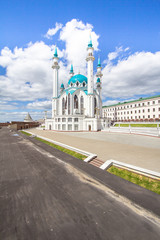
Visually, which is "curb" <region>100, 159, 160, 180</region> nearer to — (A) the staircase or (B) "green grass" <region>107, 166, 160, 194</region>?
(B) "green grass" <region>107, 166, 160, 194</region>

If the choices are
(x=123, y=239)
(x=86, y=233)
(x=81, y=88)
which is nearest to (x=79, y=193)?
(x=86, y=233)

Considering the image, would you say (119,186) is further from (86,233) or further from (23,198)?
(23,198)

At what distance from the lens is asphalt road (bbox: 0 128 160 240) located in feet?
12.1

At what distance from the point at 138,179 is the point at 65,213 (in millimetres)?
5303

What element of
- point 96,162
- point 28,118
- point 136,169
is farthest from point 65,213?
point 28,118

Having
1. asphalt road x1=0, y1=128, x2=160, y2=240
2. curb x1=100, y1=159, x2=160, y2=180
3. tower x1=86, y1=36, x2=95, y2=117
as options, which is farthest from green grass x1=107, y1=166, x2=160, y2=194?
tower x1=86, y1=36, x2=95, y2=117

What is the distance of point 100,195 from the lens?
573 centimetres

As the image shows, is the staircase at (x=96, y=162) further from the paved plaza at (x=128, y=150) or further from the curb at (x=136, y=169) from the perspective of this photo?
the curb at (x=136, y=169)

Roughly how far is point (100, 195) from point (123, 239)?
2292 mm

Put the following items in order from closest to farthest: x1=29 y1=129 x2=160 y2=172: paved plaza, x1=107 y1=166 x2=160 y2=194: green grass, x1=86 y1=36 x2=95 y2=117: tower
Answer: x1=107 y1=166 x2=160 y2=194: green grass < x1=29 y1=129 x2=160 y2=172: paved plaza < x1=86 y1=36 x2=95 y2=117: tower

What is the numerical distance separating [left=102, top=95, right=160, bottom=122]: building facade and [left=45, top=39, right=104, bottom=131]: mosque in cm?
955

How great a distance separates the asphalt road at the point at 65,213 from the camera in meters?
3.67

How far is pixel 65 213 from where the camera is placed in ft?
14.9

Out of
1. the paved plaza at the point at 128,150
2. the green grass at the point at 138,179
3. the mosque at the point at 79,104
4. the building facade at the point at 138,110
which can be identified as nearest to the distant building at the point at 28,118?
the mosque at the point at 79,104
